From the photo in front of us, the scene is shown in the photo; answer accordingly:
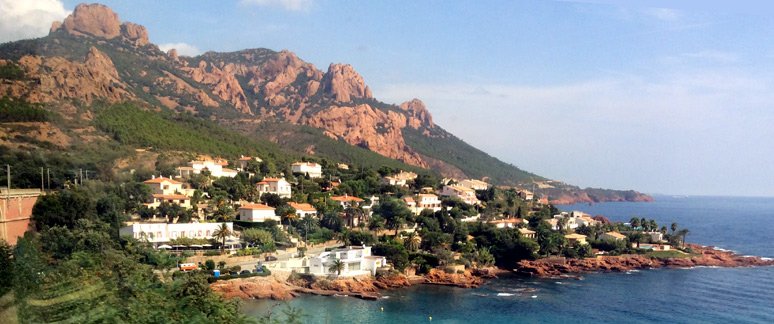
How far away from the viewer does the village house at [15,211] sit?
3108 millimetres

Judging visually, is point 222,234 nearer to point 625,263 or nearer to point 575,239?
point 575,239

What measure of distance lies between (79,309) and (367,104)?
31209 millimetres

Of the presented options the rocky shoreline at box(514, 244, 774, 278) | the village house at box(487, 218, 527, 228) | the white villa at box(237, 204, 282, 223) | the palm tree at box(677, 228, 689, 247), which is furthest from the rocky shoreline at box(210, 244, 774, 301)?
the white villa at box(237, 204, 282, 223)

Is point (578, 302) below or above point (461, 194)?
below

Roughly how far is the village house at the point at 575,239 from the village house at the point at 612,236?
0.58m

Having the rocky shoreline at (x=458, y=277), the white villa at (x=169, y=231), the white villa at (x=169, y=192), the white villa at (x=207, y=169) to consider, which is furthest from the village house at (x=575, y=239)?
the white villa at (x=169, y=192)

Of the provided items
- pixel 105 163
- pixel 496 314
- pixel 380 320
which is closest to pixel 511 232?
pixel 496 314

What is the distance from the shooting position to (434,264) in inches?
430

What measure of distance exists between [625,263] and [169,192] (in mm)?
9460

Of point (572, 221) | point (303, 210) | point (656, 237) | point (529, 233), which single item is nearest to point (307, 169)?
point (303, 210)

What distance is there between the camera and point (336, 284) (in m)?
9.30

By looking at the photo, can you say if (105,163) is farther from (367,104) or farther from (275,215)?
(367,104)

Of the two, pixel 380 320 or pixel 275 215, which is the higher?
pixel 275 215

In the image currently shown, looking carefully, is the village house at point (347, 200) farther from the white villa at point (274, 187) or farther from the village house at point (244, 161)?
the village house at point (244, 161)
